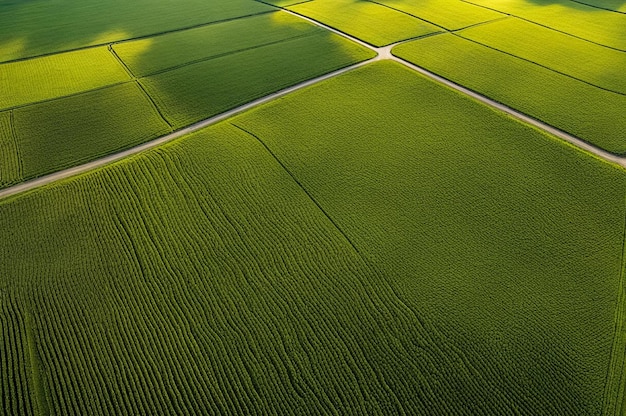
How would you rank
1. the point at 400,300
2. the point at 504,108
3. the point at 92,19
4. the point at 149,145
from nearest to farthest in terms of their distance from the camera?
the point at 400,300, the point at 149,145, the point at 504,108, the point at 92,19

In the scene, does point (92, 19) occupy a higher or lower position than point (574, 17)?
higher

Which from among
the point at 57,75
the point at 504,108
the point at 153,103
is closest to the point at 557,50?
the point at 504,108

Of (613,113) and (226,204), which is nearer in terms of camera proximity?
(226,204)

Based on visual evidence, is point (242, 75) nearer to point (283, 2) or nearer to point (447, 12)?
point (283, 2)

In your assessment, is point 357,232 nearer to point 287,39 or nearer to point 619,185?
point 619,185

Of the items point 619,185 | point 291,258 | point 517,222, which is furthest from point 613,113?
point 291,258

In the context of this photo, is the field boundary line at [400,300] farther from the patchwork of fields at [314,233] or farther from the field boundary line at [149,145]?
the field boundary line at [149,145]

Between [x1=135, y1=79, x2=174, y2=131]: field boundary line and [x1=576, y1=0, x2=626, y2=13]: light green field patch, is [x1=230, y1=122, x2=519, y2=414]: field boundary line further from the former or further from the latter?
[x1=576, y1=0, x2=626, y2=13]: light green field patch
